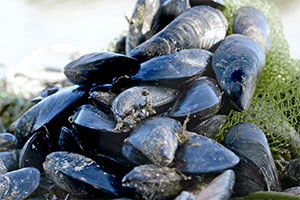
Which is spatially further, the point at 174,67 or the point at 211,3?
the point at 211,3

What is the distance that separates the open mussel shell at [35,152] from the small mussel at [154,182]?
2.04 ft

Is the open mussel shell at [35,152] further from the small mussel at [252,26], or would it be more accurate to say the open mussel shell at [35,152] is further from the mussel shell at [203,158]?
the small mussel at [252,26]

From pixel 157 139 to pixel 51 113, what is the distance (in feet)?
2.18

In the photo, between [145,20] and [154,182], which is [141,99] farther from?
[145,20]

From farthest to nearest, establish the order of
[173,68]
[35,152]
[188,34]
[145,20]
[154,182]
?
1. [145,20]
2. [188,34]
3. [35,152]
4. [173,68]
5. [154,182]

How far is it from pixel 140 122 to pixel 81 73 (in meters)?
0.42

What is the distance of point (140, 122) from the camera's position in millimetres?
1384

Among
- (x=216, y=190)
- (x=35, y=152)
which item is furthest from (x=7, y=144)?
(x=216, y=190)

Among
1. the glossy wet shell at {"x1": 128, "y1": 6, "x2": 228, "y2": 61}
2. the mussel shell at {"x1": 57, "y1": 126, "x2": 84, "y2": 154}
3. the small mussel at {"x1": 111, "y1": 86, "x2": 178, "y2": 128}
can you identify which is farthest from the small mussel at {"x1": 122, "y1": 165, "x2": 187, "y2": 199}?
the glossy wet shell at {"x1": 128, "y1": 6, "x2": 228, "y2": 61}

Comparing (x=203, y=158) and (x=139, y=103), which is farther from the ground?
(x=139, y=103)

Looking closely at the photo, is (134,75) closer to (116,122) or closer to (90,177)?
(116,122)

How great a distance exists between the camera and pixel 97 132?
143cm

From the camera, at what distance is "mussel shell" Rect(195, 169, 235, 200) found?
1.15 metres

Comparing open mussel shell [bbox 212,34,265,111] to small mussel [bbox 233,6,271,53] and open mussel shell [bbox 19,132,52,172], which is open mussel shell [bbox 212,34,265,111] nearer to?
small mussel [bbox 233,6,271,53]
